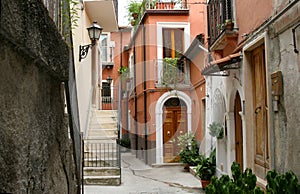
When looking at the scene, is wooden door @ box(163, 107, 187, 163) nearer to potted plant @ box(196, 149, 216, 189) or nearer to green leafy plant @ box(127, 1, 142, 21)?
potted plant @ box(196, 149, 216, 189)

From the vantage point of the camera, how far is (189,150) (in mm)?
13000

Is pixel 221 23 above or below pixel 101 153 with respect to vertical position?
above

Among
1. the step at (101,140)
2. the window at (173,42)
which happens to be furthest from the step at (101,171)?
the window at (173,42)

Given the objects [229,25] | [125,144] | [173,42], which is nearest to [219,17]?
[229,25]

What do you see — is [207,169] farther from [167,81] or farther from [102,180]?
[167,81]

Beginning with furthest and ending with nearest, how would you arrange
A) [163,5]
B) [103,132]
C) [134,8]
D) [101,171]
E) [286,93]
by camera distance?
[134,8], [163,5], [103,132], [101,171], [286,93]

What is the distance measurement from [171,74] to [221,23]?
23.4ft

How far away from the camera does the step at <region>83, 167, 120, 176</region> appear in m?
8.84

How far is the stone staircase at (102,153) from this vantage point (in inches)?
346

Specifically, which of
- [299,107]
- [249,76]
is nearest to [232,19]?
[249,76]

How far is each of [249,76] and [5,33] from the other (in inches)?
212

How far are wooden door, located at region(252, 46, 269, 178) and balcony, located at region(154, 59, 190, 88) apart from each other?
28.1 ft

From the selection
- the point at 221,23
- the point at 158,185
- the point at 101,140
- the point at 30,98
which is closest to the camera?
the point at 30,98

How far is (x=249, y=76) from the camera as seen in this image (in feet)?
20.5
